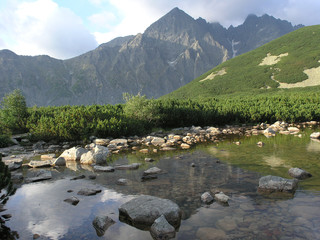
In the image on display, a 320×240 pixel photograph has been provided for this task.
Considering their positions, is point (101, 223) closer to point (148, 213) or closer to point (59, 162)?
point (148, 213)

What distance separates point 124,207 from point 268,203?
3335 millimetres

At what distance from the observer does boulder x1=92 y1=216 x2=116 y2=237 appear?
4.64 meters

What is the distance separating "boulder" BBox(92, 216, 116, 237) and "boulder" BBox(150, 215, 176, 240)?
2.99 feet

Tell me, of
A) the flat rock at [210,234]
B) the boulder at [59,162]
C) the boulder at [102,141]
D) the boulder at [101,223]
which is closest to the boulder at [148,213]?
the boulder at [101,223]

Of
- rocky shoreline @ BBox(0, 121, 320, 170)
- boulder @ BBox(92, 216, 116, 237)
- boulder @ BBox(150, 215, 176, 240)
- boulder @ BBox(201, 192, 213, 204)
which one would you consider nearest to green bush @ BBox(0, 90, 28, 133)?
rocky shoreline @ BBox(0, 121, 320, 170)

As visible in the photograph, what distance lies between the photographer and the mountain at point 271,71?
8750 cm

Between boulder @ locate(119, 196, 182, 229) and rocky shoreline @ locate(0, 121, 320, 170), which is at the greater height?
rocky shoreline @ locate(0, 121, 320, 170)

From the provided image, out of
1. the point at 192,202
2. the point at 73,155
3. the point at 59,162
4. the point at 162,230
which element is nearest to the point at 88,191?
the point at 192,202

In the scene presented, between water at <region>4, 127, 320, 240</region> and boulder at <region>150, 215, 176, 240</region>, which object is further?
water at <region>4, 127, 320, 240</region>

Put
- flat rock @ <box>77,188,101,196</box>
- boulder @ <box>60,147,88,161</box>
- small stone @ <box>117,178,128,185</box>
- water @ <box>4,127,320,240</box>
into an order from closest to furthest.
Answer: water @ <box>4,127,320,240</box>, flat rock @ <box>77,188,101,196</box>, small stone @ <box>117,178,128,185</box>, boulder @ <box>60,147,88,161</box>

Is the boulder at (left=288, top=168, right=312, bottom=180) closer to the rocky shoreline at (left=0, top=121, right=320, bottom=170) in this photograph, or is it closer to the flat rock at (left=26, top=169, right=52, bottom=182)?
the rocky shoreline at (left=0, top=121, right=320, bottom=170)

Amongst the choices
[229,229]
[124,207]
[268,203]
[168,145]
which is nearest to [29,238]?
[124,207]

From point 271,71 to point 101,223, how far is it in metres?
109

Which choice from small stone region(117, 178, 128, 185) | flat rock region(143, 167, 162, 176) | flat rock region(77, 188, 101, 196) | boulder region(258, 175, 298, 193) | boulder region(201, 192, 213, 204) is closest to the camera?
boulder region(201, 192, 213, 204)
